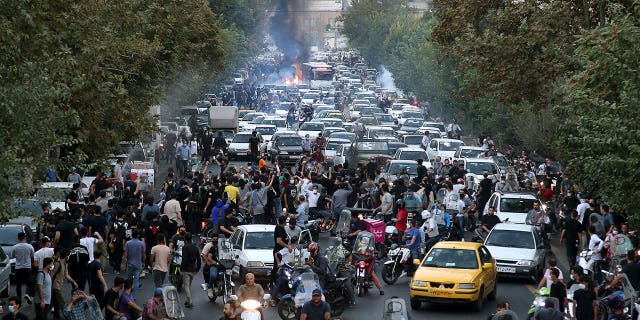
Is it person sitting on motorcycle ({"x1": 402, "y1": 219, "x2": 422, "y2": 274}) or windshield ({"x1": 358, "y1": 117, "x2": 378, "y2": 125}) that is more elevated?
person sitting on motorcycle ({"x1": 402, "y1": 219, "x2": 422, "y2": 274})

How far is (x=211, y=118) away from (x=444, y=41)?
26436mm

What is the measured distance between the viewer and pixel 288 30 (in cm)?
17262

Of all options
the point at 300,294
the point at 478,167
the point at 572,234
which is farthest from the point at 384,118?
the point at 300,294

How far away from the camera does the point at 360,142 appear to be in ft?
162

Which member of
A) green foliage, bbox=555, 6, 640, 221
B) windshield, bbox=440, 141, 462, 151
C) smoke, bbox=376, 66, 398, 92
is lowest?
smoke, bbox=376, 66, 398, 92

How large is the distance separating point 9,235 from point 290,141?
98.2 ft

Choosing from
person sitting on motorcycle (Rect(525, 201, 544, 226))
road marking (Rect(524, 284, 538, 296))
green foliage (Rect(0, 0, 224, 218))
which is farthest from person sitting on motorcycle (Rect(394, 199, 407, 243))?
green foliage (Rect(0, 0, 224, 218))

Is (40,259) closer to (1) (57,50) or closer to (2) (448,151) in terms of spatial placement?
(1) (57,50)

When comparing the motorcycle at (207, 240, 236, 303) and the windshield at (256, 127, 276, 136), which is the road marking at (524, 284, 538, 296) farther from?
the windshield at (256, 127, 276, 136)

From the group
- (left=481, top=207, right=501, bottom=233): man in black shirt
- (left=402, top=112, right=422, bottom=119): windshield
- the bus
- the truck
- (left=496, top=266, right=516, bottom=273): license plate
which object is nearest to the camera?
(left=496, top=266, right=516, bottom=273): license plate

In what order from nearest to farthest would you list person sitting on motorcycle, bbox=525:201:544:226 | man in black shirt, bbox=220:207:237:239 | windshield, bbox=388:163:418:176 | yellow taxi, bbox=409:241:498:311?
1. yellow taxi, bbox=409:241:498:311
2. man in black shirt, bbox=220:207:237:239
3. person sitting on motorcycle, bbox=525:201:544:226
4. windshield, bbox=388:163:418:176

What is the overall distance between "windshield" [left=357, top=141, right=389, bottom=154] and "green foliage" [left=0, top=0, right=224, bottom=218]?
7.27 metres

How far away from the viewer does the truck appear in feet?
→ 227

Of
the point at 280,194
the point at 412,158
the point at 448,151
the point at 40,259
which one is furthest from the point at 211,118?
the point at 40,259
